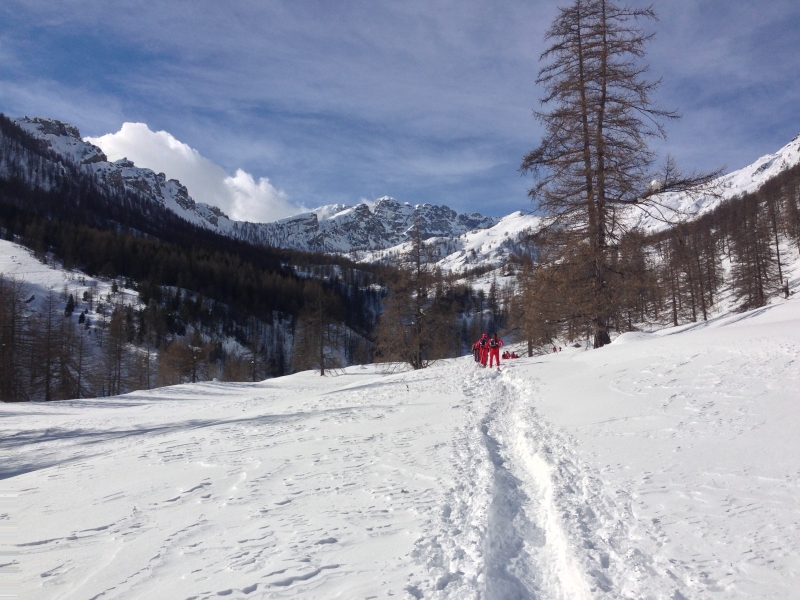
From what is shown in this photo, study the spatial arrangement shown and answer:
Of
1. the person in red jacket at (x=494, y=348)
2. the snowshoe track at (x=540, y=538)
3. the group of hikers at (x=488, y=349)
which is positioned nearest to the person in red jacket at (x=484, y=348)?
the group of hikers at (x=488, y=349)

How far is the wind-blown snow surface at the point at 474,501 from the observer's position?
129 inches

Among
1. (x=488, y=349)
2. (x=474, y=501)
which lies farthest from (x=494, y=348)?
(x=474, y=501)

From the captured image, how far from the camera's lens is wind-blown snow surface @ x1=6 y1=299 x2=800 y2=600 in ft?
10.8

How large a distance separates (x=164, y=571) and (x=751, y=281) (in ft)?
152

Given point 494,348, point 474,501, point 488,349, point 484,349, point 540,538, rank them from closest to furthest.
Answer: point 540,538, point 474,501, point 494,348, point 488,349, point 484,349

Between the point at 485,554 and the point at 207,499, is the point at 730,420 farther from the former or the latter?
the point at 207,499

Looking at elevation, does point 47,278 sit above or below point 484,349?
above

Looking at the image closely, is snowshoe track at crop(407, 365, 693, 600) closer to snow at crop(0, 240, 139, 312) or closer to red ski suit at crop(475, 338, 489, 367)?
red ski suit at crop(475, 338, 489, 367)

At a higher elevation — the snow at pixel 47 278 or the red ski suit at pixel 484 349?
the snow at pixel 47 278

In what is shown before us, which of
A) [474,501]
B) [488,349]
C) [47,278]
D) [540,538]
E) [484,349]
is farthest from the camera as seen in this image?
[47,278]

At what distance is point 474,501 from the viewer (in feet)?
15.8

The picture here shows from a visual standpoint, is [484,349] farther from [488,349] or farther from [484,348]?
A: [488,349]

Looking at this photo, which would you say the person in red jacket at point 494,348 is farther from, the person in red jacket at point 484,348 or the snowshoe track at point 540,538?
the snowshoe track at point 540,538

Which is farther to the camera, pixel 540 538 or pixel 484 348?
pixel 484 348
